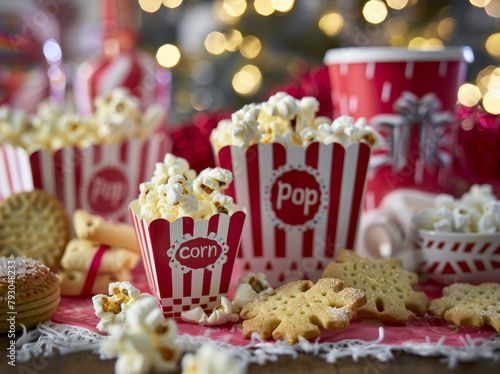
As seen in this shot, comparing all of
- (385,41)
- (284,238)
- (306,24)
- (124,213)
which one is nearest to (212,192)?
(284,238)

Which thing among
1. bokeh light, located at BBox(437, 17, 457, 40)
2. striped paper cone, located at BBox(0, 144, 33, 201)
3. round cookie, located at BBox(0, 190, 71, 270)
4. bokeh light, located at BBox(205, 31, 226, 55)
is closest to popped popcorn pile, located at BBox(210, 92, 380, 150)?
round cookie, located at BBox(0, 190, 71, 270)

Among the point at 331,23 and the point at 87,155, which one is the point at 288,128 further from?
the point at 331,23

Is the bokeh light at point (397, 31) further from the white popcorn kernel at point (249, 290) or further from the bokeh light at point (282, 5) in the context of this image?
the white popcorn kernel at point (249, 290)

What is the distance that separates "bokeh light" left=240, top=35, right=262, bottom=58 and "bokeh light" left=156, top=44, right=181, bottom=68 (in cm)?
42

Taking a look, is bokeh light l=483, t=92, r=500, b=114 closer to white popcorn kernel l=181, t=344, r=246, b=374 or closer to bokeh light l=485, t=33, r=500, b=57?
bokeh light l=485, t=33, r=500, b=57

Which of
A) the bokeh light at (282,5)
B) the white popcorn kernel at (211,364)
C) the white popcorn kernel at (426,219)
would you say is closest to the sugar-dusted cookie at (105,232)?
the white popcorn kernel at (211,364)

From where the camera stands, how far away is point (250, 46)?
2441 millimetres

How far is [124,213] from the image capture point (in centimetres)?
140

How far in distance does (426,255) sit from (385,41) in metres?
1.64

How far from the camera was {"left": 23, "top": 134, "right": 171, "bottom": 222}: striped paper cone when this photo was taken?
1312 millimetres

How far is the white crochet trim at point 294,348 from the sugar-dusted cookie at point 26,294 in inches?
1.8

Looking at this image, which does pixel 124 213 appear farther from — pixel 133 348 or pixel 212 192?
pixel 133 348

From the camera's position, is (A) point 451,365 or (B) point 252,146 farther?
(B) point 252,146

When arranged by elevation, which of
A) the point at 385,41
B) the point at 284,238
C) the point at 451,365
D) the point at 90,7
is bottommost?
the point at 451,365
